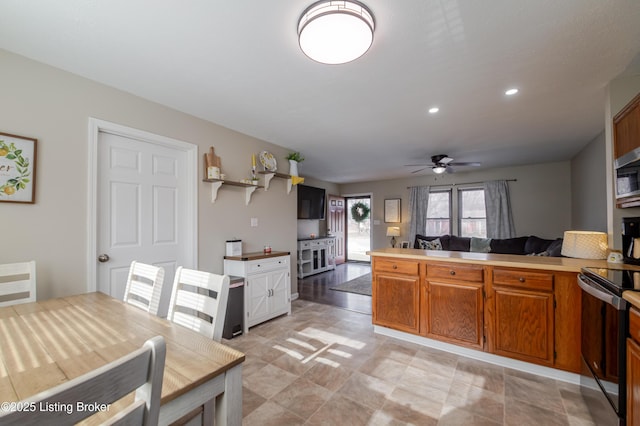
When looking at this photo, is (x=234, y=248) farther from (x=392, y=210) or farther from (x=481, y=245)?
(x=392, y=210)

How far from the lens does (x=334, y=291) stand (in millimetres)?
4875

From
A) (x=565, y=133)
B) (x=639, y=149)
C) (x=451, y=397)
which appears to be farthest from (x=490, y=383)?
(x=565, y=133)

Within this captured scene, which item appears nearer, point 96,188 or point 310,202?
point 96,188

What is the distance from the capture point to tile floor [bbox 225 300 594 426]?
68.4 inches

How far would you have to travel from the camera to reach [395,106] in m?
2.77

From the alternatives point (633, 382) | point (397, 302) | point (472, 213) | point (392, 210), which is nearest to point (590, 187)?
point (472, 213)

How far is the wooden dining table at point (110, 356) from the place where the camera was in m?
0.82

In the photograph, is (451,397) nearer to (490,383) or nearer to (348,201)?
(490,383)

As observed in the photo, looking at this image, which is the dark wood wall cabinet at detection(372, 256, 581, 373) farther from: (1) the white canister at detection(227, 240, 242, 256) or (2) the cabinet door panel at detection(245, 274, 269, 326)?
(1) the white canister at detection(227, 240, 242, 256)

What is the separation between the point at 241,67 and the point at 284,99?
1.95 feet

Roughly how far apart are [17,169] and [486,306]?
3.76 metres

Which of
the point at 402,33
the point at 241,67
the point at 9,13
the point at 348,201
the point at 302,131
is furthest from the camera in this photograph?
the point at 348,201

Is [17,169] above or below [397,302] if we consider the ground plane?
above

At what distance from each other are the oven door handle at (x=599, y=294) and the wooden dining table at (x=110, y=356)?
5.79ft
